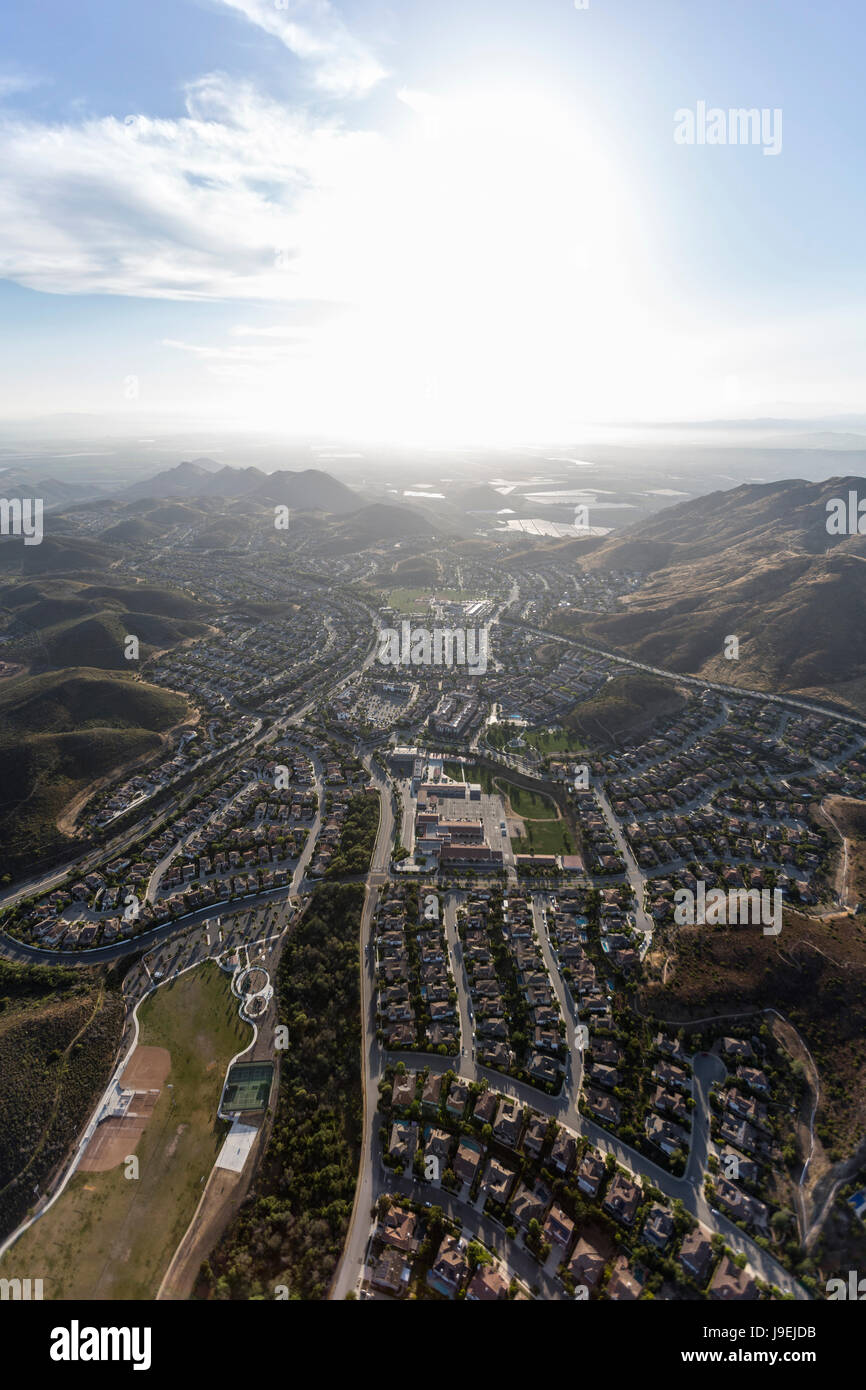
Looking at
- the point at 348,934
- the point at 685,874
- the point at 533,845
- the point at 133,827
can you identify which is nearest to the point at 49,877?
the point at 133,827

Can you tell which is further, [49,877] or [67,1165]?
[49,877]

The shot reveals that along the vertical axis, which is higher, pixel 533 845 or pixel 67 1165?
pixel 533 845

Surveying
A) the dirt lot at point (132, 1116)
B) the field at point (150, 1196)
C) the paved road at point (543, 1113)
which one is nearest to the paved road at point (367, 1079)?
the paved road at point (543, 1113)

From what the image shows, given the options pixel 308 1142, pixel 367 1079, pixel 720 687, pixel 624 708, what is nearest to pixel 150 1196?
pixel 308 1142

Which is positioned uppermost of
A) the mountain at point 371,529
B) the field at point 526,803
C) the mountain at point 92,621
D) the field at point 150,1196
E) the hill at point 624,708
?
the mountain at point 371,529

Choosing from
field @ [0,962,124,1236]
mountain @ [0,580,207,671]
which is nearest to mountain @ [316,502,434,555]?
mountain @ [0,580,207,671]

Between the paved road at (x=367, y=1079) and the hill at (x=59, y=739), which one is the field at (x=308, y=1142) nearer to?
the paved road at (x=367, y=1079)
